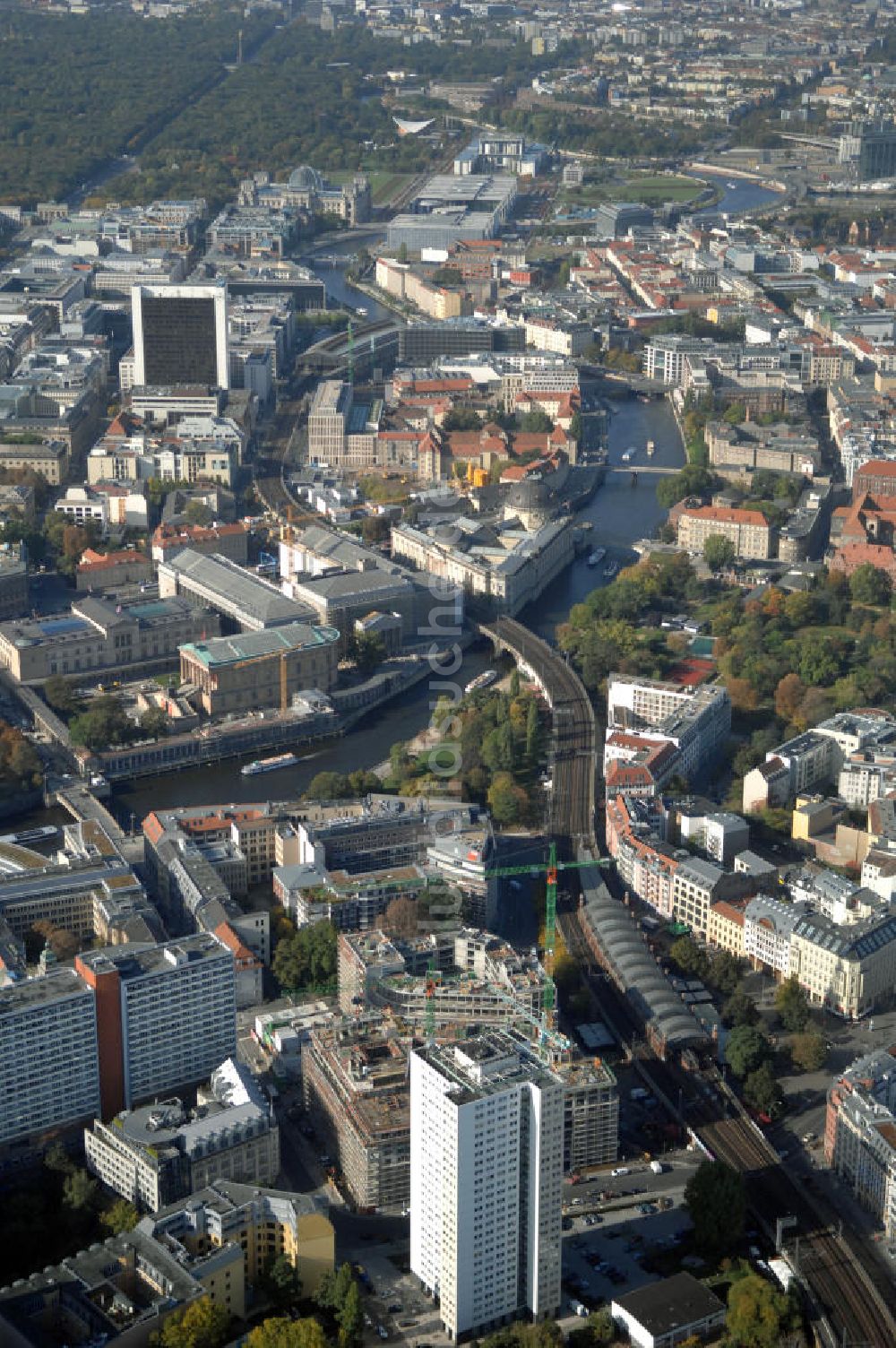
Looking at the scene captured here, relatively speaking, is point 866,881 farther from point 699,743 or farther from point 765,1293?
point 765,1293

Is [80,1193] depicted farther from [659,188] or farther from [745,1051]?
[659,188]

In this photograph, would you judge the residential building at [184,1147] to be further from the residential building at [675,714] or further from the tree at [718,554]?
the tree at [718,554]

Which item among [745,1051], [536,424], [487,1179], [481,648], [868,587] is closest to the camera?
[487,1179]

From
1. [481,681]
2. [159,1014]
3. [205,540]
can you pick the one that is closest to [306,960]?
[159,1014]

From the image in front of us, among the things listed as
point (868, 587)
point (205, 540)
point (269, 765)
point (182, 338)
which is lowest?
point (269, 765)

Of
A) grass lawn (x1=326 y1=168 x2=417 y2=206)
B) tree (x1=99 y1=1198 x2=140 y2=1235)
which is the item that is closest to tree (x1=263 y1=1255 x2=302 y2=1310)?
tree (x1=99 y1=1198 x2=140 y2=1235)

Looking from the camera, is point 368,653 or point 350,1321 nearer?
point 350,1321

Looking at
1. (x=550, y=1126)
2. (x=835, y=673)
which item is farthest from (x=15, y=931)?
(x=835, y=673)
